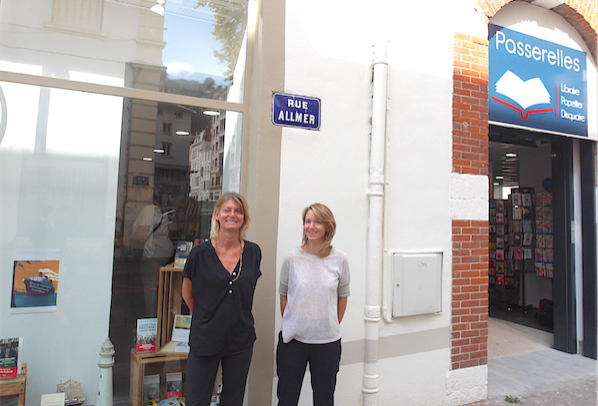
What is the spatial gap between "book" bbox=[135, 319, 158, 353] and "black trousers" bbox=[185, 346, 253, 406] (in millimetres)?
1080

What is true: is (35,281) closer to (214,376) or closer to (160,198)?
(160,198)

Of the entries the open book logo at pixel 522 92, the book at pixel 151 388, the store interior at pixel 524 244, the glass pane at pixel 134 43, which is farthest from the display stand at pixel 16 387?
the store interior at pixel 524 244

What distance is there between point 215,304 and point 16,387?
1888 mm

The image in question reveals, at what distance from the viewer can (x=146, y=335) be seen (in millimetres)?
3703

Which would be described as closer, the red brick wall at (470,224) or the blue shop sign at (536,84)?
the red brick wall at (470,224)

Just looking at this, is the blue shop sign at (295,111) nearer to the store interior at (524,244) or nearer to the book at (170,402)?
the book at (170,402)

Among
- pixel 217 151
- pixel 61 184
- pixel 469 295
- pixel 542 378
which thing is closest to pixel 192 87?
pixel 217 151

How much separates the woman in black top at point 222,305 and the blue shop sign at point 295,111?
1111mm

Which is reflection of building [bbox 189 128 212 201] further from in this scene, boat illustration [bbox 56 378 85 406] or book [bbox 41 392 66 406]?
book [bbox 41 392 66 406]

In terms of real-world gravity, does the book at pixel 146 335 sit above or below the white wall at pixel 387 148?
below

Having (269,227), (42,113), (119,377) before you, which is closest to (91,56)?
(42,113)

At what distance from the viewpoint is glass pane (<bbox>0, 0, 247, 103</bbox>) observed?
340 centimetres

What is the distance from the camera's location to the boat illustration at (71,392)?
3.36 metres

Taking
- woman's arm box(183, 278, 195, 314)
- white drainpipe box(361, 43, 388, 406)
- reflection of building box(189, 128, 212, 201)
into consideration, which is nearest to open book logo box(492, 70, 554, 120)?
white drainpipe box(361, 43, 388, 406)
